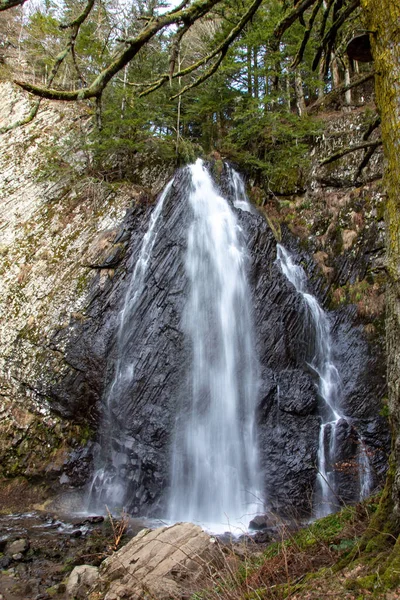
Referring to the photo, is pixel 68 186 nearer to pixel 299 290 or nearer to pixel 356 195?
pixel 299 290

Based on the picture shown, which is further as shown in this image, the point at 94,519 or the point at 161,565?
the point at 94,519

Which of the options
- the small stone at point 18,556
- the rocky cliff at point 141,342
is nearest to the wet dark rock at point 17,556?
the small stone at point 18,556

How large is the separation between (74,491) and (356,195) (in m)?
10.8

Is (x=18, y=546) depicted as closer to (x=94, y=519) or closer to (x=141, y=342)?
(x=94, y=519)

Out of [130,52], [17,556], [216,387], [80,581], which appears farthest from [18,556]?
[130,52]

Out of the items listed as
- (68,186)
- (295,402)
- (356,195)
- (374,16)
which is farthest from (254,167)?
(374,16)

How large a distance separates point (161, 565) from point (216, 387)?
5.19 metres

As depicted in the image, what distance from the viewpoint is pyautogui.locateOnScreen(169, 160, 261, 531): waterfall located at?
846cm

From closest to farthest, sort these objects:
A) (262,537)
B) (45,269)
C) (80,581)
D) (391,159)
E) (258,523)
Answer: (391,159) → (80,581) → (262,537) → (258,523) → (45,269)

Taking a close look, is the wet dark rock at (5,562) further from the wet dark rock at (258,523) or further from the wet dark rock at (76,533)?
the wet dark rock at (258,523)

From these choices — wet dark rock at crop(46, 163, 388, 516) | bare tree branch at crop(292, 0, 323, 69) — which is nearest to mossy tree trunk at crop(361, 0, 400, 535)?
bare tree branch at crop(292, 0, 323, 69)

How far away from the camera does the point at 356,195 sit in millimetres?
11898

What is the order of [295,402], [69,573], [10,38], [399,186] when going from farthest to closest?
[10,38], [295,402], [69,573], [399,186]

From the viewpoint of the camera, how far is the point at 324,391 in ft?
30.8
